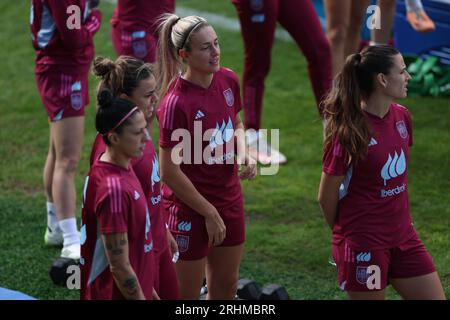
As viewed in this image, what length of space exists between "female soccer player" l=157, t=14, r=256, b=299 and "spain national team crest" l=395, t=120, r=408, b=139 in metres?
0.76

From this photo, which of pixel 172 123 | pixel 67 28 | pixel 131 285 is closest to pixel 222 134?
pixel 172 123

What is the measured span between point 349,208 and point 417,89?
4625 mm

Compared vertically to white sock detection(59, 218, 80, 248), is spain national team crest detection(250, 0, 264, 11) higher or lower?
higher

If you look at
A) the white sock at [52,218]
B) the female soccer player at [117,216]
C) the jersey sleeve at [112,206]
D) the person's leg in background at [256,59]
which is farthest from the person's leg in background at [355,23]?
the jersey sleeve at [112,206]

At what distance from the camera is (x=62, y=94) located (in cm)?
570

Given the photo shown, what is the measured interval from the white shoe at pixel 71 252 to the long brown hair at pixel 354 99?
2.24m

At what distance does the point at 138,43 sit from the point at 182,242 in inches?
94.1

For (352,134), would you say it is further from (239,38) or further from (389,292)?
(239,38)

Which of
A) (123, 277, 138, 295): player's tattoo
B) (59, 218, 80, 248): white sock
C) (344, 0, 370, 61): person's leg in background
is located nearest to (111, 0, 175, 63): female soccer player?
(59, 218, 80, 248): white sock

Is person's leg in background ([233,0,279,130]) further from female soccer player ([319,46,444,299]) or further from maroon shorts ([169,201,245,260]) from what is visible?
female soccer player ([319,46,444,299])

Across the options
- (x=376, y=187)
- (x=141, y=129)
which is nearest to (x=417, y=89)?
(x=376, y=187)

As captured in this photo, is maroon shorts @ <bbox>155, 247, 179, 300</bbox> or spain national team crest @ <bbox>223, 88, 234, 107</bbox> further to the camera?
spain national team crest @ <bbox>223, 88, 234, 107</bbox>

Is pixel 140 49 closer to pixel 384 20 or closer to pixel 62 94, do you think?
pixel 62 94

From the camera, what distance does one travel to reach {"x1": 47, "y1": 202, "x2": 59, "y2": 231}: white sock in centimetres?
602
